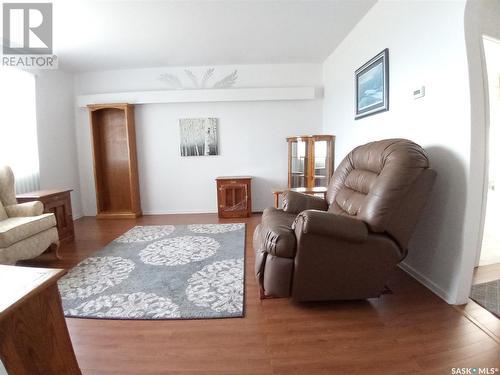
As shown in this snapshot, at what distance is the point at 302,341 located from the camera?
4.64ft

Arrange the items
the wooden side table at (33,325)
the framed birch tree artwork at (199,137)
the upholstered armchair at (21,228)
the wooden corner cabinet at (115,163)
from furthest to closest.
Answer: the framed birch tree artwork at (199,137), the wooden corner cabinet at (115,163), the upholstered armchair at (21,228), the wooden side table at (33,325)

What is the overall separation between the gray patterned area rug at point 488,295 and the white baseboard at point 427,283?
192mm

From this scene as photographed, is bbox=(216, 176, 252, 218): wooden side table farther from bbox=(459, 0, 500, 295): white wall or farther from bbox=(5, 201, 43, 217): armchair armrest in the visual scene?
bbox=(459, 0, 500, 295): white wall

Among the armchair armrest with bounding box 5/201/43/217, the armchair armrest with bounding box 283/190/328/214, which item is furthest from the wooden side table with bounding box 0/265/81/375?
the armchair armrest with bounding box 5/201/43/217

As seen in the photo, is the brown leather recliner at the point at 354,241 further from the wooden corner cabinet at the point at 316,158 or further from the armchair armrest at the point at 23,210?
the armchair armrest at the point at 23,210

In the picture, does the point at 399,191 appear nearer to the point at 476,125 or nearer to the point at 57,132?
the point at 476,125

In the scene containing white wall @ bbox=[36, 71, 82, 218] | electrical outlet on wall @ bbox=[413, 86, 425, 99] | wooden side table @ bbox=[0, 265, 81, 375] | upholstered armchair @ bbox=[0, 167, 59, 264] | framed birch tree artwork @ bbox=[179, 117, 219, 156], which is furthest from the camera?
framed birch tree artwork @ bbox=[179, 117, 219, 156]

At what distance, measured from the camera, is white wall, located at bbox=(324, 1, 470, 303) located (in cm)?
160

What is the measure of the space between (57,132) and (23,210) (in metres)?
1.90

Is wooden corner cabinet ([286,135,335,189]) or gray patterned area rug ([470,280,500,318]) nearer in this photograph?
gray patterned area rug ([470,280,500,318])

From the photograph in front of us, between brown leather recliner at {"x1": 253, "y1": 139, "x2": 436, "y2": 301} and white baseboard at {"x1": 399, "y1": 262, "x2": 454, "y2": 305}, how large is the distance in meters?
0.49

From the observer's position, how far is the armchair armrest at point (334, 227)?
150 centimetres

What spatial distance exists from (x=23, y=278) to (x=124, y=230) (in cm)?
285

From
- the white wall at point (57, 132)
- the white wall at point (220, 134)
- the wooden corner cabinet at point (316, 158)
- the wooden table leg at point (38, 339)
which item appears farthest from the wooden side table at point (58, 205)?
the wooden corner cabinet at point (316, 158)
